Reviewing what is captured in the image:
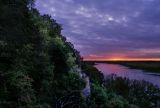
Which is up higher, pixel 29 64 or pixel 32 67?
pixel 29 64

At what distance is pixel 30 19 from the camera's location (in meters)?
16.2

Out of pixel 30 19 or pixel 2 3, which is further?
pixel 30 19

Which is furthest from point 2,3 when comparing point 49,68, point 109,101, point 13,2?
point 109,101

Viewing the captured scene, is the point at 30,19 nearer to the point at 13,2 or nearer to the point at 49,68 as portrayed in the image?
the point at 13,2

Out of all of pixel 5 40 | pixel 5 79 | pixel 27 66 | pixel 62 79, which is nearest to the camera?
pixel 5 79

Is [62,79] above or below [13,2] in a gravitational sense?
below

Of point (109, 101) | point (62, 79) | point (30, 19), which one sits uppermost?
point (30, 19)

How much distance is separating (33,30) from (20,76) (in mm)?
3734

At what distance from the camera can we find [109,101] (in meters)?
21.0

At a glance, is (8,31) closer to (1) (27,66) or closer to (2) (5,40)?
(2) (5,40)

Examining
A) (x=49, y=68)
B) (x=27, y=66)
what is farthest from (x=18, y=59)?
(x=49, y=68)

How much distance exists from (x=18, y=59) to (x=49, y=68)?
8.99ft

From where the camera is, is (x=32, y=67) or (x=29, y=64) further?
(x=32, y=67)

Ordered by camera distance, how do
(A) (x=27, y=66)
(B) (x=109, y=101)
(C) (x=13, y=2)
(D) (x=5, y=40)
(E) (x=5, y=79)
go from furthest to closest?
1. (B) (x=109, y=101)
2. (C) (x=13, y=2)
3. (A) (x=27, y=66)
4. (D) (x=5, y=40)
5. (E) (x=5, y=79)
